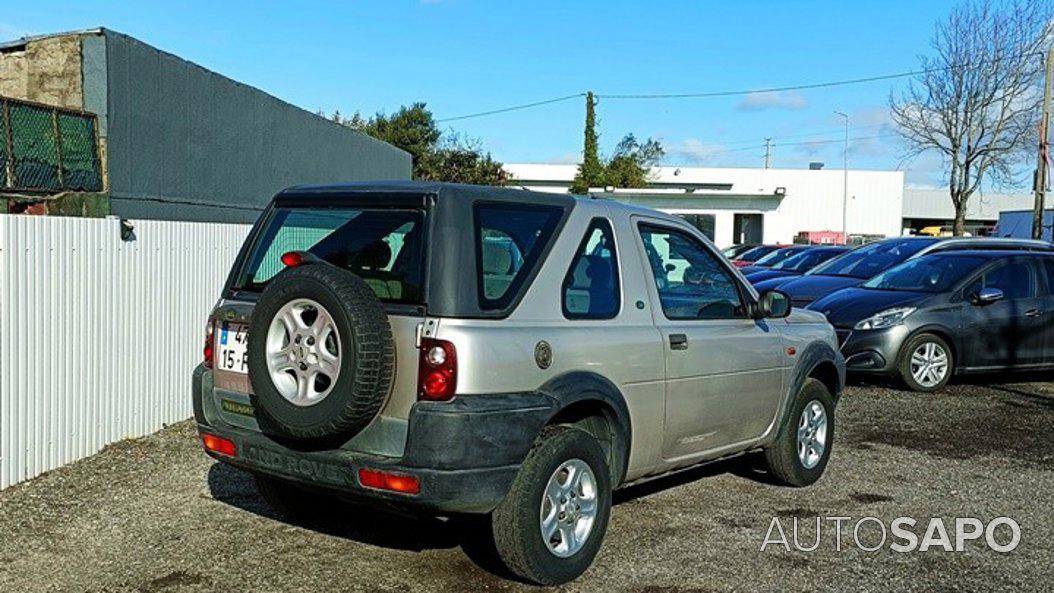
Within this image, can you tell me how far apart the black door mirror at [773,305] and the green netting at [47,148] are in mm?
8174

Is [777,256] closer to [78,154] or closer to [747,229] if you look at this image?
[78,154]

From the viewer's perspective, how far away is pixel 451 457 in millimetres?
4207

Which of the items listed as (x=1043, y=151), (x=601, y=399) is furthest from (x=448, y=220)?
(x=1043, y=151)

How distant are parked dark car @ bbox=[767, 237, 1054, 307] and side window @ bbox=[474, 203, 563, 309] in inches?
360

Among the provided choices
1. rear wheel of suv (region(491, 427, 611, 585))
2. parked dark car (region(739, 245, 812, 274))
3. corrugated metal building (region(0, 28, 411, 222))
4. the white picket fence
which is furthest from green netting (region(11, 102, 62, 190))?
parked dark car (region(739, 245, 812, 274))

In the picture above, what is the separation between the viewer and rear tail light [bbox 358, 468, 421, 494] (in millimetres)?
4223

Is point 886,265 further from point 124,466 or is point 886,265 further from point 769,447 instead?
point 124,466

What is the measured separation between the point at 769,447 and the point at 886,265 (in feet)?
29.3

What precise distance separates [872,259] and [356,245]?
11745 millimetres

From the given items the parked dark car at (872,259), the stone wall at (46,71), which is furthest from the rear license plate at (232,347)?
the parked dark car at (872,259)

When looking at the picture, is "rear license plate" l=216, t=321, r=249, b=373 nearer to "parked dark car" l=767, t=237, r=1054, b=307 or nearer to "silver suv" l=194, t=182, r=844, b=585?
"silver suv" l=194, t=182, r=844, b=585

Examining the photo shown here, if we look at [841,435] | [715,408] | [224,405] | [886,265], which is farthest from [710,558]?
[886,265]

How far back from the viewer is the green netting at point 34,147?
10.8m

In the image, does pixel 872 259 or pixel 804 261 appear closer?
pixel 872 259
